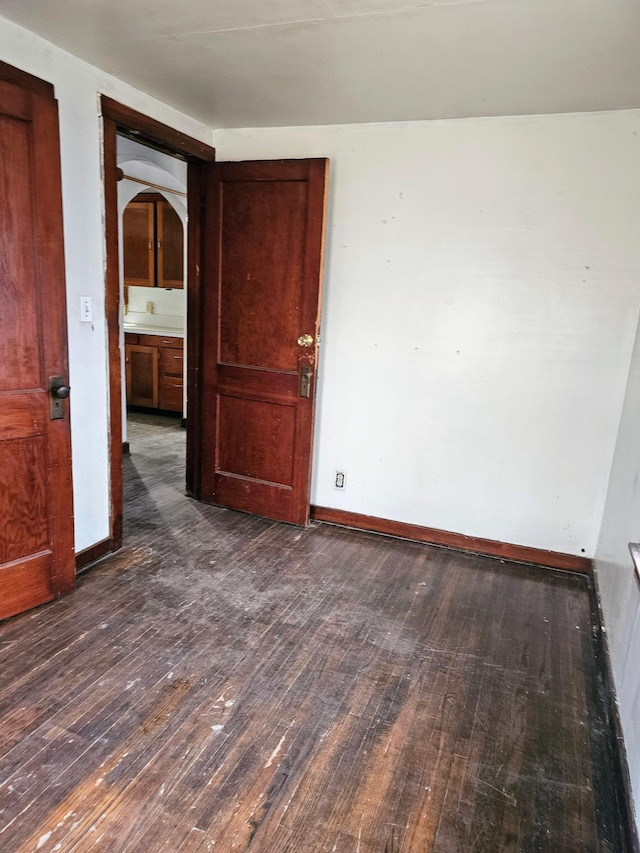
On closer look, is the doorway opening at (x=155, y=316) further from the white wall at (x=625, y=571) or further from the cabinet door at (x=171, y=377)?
the white wall at (x=625, y=571)

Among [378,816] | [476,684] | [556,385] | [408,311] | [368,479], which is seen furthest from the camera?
[368,479]

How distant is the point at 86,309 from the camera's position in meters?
2.58

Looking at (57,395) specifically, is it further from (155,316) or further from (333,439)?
(155,316)

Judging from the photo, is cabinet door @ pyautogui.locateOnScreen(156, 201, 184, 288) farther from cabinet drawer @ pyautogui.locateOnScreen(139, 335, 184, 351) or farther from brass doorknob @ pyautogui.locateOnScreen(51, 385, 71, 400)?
brass doorknob @ pyautogui.locateOnScreen(51, 385, 71, 400)

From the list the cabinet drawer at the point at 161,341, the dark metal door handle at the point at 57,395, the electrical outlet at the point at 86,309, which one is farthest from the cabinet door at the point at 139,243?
the dark metal door handle at the point at 57,395

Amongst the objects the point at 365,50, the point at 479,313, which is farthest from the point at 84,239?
the point at 479,313

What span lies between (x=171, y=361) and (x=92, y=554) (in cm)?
341

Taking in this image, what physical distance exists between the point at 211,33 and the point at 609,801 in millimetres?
2832

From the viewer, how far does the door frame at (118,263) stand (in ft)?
8.55

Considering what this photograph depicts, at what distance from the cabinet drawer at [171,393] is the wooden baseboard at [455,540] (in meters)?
2.91

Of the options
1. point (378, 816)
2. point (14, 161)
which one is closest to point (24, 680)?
point (378, 816)

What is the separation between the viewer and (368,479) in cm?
341

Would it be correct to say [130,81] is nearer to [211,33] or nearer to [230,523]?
[211,33]

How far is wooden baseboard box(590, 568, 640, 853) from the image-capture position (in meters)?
1.48
